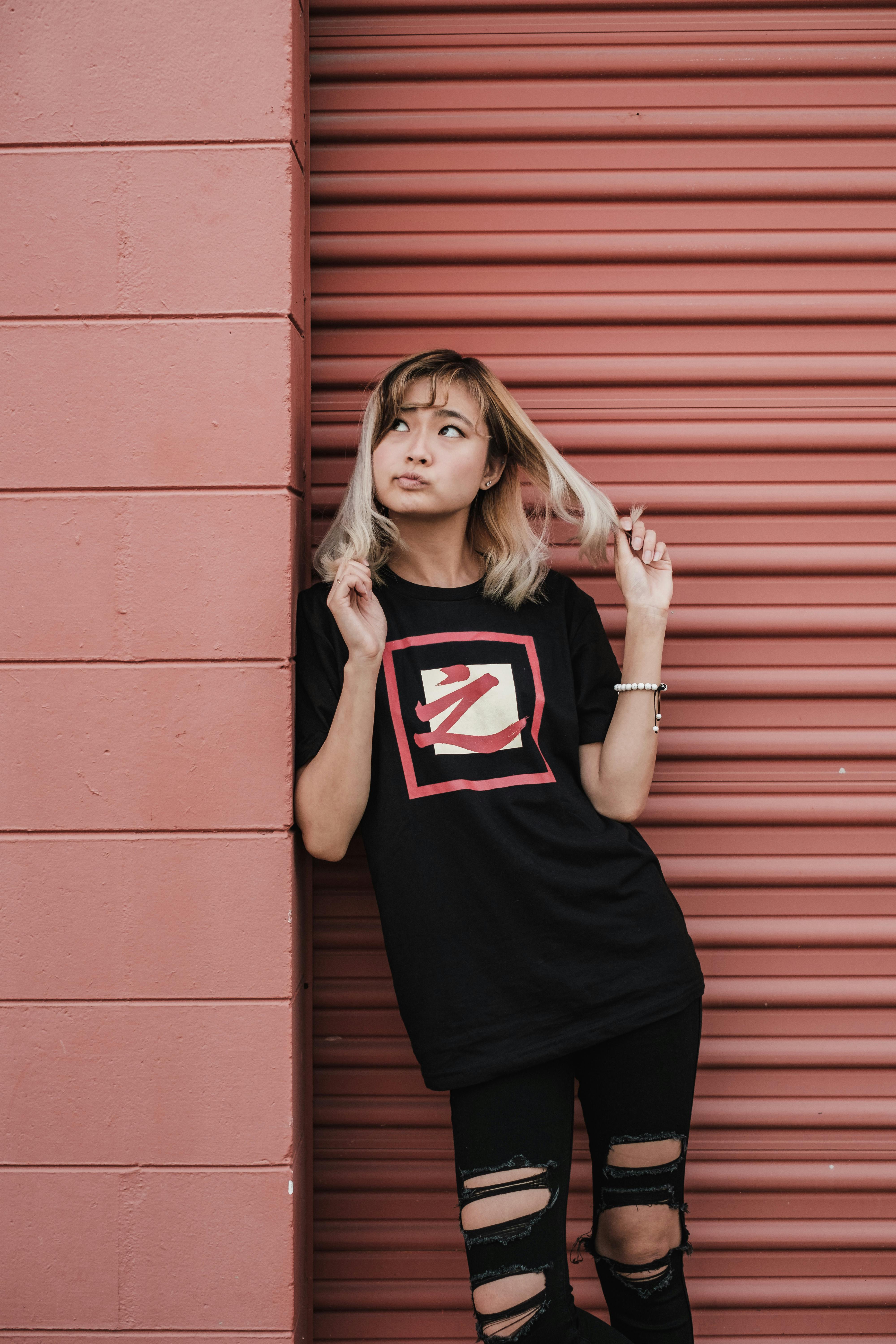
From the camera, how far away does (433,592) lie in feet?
6.71

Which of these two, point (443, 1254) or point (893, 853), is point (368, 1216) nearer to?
point (443, 1254)

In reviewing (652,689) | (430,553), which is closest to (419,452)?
(430,553)

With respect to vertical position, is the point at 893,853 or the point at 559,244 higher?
the point at 559,244

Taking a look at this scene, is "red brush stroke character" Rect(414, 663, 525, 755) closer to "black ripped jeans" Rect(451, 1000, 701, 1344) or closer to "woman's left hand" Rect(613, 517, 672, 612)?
"woman's left hand" Rect(613, 517, 672, 612)

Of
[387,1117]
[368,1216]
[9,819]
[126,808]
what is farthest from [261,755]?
[368,1216]

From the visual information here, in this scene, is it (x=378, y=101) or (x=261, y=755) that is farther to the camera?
(x=378, y=101)

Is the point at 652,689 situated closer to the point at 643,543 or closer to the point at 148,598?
the point at 643,543

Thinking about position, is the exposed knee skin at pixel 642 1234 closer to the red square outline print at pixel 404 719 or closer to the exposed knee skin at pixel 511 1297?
the exposed knee skin at pixel 511 1297

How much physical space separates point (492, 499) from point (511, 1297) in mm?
1756

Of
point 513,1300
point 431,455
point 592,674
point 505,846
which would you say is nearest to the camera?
point 513,1300

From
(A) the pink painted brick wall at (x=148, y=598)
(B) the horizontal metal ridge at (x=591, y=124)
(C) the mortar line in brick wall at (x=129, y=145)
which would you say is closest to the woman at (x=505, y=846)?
(A) the pink painted brick wall at (x=148, y=598)

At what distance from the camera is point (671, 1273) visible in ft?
6.42

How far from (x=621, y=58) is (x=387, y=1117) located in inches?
116

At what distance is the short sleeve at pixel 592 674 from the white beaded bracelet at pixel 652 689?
0.04 m
